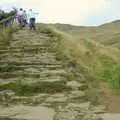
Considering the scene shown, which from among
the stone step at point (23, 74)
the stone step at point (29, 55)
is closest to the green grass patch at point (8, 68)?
the stone step at point (23, 74)

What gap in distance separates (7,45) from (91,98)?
865 cm

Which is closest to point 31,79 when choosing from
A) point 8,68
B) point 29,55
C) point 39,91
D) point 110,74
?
point 39,91

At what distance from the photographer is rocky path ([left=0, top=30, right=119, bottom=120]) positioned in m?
9.41

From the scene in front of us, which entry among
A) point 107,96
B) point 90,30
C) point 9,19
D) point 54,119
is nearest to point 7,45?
point 9,19

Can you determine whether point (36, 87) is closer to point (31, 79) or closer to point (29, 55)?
point (31, 79)

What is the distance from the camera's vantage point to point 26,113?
9398mm

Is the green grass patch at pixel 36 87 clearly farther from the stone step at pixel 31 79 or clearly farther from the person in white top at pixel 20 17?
the person in white top at pixel 20 17

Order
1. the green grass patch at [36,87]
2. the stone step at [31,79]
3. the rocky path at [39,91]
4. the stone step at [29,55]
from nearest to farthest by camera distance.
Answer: the rocky path at [39,91] < the green grass patch at [36,87] < the stone step at [31,79] < the stone step at [29,55]

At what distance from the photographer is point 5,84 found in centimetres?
1203

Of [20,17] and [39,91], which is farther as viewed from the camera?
[20,17]

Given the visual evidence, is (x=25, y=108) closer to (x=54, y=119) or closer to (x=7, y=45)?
(x=54, y=119)

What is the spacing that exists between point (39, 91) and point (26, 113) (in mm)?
2083

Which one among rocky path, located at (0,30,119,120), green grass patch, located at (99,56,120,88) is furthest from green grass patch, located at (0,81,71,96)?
green grass patch, located at (99,56,120,88)

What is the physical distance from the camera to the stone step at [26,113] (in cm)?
909
